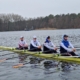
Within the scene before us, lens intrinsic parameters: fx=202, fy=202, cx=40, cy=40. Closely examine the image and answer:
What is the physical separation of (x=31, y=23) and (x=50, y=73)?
141 m

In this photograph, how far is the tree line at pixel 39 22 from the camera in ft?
449

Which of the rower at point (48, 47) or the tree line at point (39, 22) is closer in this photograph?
the rower at point (48, 47)

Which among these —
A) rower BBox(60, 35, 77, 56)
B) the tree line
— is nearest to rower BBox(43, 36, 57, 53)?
rower BBox(60, 35, 77, 56)

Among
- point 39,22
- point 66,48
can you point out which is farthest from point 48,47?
point 39,22

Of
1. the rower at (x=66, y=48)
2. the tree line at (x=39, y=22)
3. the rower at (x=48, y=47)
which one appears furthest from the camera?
the tree line at (x=39, y=22)

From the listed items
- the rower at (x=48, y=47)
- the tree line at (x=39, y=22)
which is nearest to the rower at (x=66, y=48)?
the rower at (x=48, y=47)

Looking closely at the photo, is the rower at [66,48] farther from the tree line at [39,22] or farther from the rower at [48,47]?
the tree line at [39,22]

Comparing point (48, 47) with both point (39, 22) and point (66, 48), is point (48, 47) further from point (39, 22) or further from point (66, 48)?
point (39, 22)

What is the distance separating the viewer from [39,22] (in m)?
151

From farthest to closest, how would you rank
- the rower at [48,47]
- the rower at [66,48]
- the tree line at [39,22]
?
the tree line at [39,22], the rower at [48,47], the rower at [66,48]

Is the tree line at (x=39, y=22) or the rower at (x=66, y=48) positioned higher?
the tree line at (x=39, y=22)

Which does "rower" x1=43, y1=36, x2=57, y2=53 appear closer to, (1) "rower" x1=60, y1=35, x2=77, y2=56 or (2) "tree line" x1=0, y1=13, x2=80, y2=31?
(1) "rower" x1=60, y1=35, x2=77, y2=56

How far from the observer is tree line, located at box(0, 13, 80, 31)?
449 feet

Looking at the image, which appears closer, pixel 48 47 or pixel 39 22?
pixel 48 47
